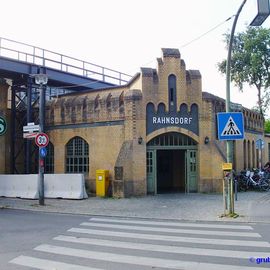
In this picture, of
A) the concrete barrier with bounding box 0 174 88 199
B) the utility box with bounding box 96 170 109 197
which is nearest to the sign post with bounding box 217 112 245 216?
the utility box with bounding box 96 170 109 197

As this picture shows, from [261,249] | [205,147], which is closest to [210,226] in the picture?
[261,249]

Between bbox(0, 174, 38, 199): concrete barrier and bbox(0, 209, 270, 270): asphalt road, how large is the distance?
8.03 meters

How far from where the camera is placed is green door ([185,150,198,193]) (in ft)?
70.4

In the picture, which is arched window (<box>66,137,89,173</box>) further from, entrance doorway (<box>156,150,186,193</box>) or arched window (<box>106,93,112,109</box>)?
entrance doorway (<box>156,150,186,193</box>)

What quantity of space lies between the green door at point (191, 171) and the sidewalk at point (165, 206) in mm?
800

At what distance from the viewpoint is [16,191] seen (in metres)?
21.8

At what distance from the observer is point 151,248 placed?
8.59 metres

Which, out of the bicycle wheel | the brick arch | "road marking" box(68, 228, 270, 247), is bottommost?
"road marking" box(68, 228, 270, 247)

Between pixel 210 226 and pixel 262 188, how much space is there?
1186cm

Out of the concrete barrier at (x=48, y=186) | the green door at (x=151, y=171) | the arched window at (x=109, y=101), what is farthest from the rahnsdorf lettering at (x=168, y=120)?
the concrete barrier at (x=48, y=186)

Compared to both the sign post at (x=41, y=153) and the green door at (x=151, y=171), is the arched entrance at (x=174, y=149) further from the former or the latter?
the sign post at (x=41, y=153)

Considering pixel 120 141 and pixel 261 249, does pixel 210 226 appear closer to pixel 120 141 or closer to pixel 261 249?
pixel 261 249

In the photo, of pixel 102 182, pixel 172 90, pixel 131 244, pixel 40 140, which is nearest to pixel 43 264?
pixel 131 244

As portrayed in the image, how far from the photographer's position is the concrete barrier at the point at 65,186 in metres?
20.1
